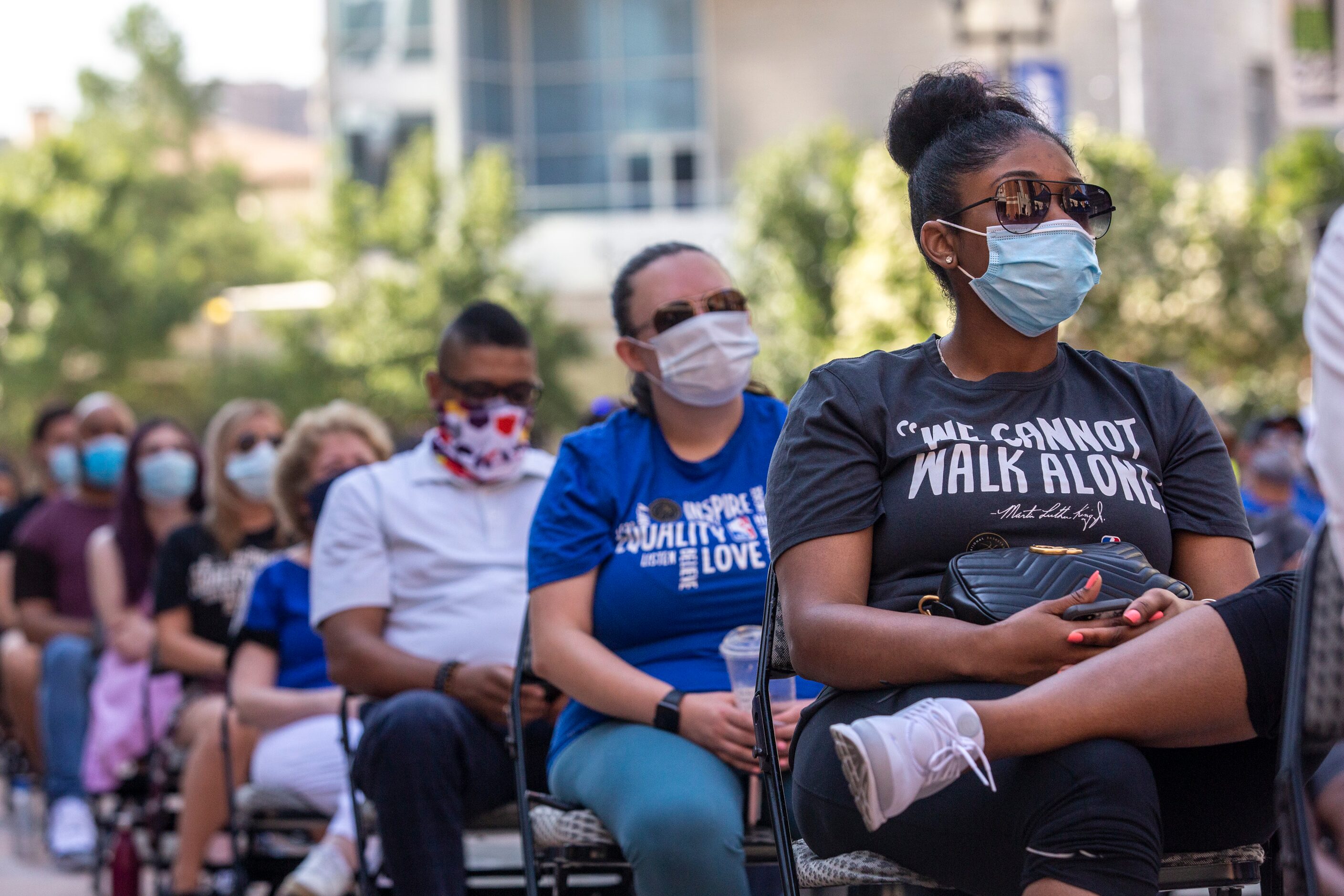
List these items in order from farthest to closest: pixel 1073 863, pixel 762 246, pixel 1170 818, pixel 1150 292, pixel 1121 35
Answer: pixel 1121 35
pixel 762 246
pixel 1150 292
pixel 1170 818
pixel 1073 863

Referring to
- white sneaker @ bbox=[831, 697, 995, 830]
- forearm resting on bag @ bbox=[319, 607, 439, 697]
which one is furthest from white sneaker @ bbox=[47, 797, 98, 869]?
white sneaker @ bbox=[831, 697, 995, 830]

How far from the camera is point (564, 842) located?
11.6ft

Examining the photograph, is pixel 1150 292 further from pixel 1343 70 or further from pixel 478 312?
pixel 478 312

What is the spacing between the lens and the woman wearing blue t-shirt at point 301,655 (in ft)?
16.0

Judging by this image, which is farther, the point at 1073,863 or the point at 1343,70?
the point at 1343,70

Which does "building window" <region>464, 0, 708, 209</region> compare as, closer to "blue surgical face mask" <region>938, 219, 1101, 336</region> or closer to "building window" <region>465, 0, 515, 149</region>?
"building window" <region>465, 0, 515, 149</region>

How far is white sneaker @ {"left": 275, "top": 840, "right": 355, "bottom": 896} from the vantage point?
4453mm

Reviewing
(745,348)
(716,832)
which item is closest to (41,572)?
(745,348)

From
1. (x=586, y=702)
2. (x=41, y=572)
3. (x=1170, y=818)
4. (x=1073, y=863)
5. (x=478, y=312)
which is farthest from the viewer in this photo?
(x=41, y=572)

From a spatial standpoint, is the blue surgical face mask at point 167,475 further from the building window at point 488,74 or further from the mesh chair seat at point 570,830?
the building window at point 488,74

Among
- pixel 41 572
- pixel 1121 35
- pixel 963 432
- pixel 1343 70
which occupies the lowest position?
pixel 41 572

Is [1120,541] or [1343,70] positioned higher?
[1343,70]

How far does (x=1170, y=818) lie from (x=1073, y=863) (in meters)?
0.36

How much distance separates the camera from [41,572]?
8.54 meters
